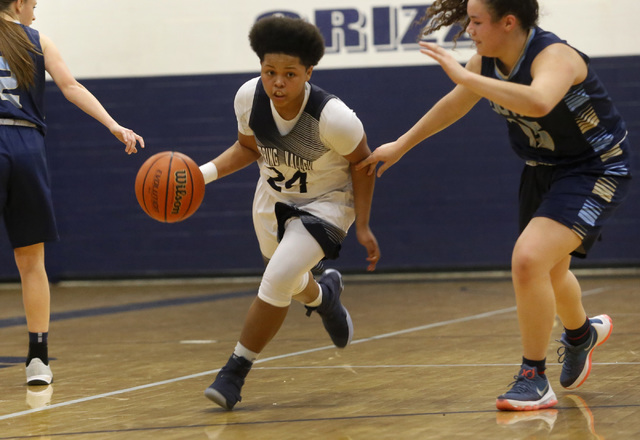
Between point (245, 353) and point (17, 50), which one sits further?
point (17, 50)

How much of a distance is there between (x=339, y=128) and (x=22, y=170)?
1325 millimetres

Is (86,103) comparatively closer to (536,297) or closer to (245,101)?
(245,101)

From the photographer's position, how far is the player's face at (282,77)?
324 centimetres

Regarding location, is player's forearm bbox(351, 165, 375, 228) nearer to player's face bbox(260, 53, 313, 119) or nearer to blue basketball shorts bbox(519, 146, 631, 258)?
player's face bbox(260, 53, 313, 119)

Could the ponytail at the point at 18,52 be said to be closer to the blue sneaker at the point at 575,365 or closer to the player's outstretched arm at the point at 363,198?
the player's outstretched arm at the point at 363,198

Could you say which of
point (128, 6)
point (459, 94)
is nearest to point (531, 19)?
point (459, 94)

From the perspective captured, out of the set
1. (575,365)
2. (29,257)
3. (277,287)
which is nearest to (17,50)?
(29,257)

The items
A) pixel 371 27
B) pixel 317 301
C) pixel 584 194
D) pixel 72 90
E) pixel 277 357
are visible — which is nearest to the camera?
pixel 584 194

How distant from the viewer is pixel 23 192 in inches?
147

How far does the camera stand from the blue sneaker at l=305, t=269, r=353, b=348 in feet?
13.6

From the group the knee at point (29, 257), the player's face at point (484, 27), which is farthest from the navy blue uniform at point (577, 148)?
the knee at point (29, 257)

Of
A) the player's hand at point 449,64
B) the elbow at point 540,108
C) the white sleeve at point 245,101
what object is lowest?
the white sleeve at point 245,101

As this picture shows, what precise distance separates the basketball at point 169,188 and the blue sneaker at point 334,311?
0.88 meters

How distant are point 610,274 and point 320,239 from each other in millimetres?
6129
